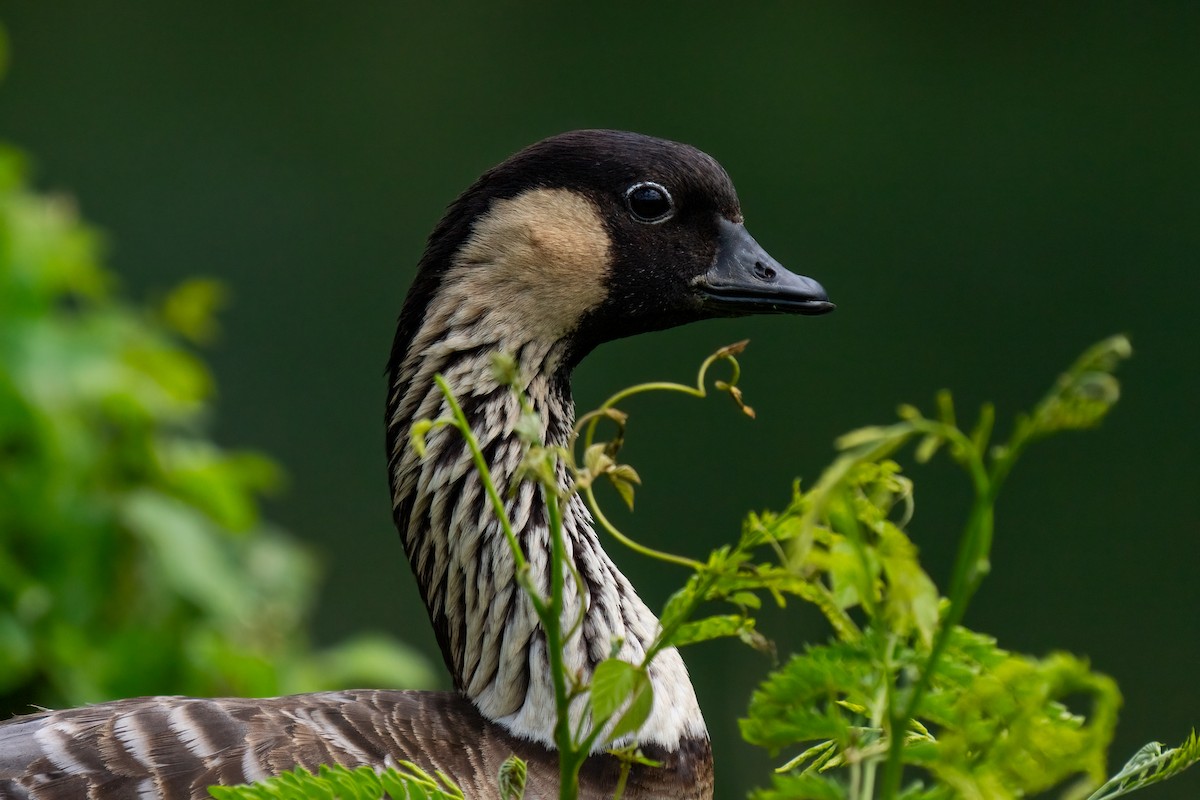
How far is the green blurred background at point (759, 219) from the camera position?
9.02 m

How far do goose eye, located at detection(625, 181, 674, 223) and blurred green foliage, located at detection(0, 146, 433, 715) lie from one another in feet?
5.89

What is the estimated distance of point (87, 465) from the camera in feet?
12.9

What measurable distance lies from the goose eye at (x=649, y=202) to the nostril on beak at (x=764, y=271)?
204mm

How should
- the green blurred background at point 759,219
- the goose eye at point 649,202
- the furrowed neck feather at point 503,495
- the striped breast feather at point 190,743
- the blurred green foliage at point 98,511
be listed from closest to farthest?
1. the striped breast feather at point 190,743
2. the furrowed neck feather at point 503,495
3. the goose eye at point 649,202
4. the blurred green foliage at point 98,511
5. the green blurred background at point 759,219

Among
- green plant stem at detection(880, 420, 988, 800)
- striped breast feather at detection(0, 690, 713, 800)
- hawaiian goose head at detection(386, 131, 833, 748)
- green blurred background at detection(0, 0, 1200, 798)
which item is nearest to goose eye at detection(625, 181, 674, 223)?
hawaiian goose head at detection(386, 131, 833, 748)

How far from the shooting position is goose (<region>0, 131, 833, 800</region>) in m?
2.26

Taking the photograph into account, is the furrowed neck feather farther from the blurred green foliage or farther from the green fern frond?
the blurred green foliage

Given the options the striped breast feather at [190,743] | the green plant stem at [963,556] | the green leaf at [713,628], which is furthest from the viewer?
the striped breast feather at [190,743]

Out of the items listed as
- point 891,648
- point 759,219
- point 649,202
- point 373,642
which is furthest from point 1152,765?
point 759,219

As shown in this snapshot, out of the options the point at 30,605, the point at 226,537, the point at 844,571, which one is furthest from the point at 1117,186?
the point at 844,571

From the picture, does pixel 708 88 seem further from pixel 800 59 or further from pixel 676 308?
pixel 676 308

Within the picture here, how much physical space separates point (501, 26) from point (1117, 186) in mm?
6152

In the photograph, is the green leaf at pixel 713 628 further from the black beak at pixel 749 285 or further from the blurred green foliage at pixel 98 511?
the blurred green foliage at pixel 98 511

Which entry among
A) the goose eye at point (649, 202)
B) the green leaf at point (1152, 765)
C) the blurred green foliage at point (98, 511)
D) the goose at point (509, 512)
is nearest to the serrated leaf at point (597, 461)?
the green leaf at point (1152, 765)
